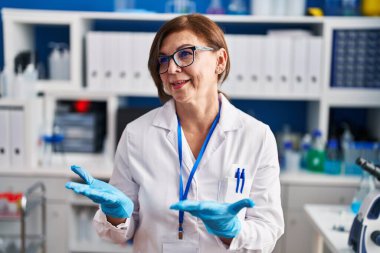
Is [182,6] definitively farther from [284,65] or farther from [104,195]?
[104,195]

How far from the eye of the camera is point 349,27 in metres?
2.80

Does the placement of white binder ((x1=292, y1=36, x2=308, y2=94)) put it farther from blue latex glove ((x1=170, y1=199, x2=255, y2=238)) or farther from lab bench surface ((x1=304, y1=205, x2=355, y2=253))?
blue latex glove ((x1=170, y1=199, x2=255, y2=238))

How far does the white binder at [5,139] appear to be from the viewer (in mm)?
2729

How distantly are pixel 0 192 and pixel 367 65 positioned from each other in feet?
7.40

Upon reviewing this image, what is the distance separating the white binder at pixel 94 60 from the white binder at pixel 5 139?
0.50m

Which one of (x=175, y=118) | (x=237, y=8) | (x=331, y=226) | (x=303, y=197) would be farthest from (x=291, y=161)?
(x=175, y=118)

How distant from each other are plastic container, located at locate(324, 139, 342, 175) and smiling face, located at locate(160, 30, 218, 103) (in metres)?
1.63

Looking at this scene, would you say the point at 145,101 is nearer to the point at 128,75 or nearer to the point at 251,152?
the point at 128,75

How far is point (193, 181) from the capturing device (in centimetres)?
139

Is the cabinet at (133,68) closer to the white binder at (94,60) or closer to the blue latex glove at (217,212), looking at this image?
the white binder at (94,60)

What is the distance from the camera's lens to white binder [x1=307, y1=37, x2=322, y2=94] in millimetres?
2820

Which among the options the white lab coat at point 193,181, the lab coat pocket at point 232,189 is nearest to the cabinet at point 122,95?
the white lab coat at point 193,181

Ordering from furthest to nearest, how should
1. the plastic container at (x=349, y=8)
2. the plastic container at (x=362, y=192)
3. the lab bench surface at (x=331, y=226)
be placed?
the plastic container at (x=349, y=8) < the plastic container at (x=362, y=192) < the lab bench surface at (x=331, y=226)

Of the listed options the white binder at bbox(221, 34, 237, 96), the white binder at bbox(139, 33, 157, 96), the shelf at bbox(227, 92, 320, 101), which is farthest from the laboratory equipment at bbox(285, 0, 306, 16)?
the white binder at bbox(139, 33, 157, 96)
